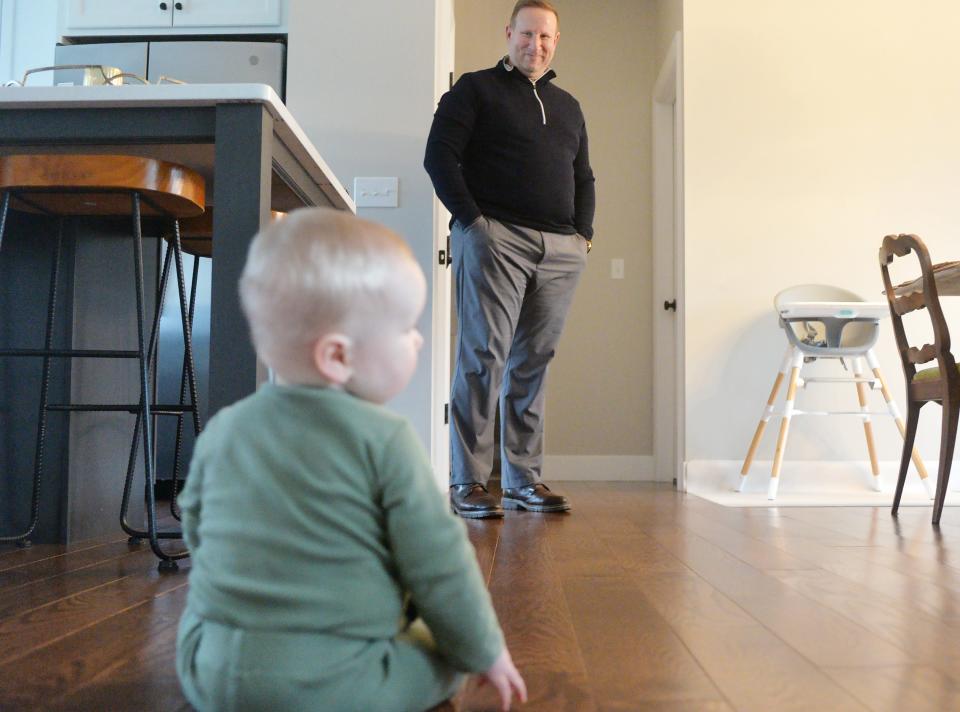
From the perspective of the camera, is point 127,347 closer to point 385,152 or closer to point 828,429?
point 385,152

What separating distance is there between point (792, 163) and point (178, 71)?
2.70m

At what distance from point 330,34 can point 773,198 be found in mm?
2163

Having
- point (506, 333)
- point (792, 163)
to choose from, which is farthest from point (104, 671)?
point (792, 163)

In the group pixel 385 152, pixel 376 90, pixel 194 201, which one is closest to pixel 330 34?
pixel 376 90

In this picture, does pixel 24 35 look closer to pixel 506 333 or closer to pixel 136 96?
pixel 506 333

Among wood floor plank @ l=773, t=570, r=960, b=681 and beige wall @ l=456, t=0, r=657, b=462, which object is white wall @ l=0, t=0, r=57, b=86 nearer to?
beige wall @ l=456, t=0, r=657, b=462

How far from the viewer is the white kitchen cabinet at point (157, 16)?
3592 mm

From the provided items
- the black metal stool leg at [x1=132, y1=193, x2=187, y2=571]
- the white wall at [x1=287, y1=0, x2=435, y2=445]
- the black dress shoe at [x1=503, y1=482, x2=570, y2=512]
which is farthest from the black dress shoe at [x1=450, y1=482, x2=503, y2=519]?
the black metal stool leg at [x1=132, y1=193, x2=187, y2=571]

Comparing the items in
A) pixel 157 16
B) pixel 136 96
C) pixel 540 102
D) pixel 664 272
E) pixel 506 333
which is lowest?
pixel 506 333

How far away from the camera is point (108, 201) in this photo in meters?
1.87

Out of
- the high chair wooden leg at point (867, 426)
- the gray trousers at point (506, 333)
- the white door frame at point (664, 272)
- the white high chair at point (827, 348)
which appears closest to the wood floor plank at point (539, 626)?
the gray trousers at point (506, 333)

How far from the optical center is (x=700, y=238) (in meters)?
4.31

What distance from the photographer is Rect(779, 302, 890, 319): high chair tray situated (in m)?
3.73

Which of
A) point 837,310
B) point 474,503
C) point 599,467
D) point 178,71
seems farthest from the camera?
point 599,467
